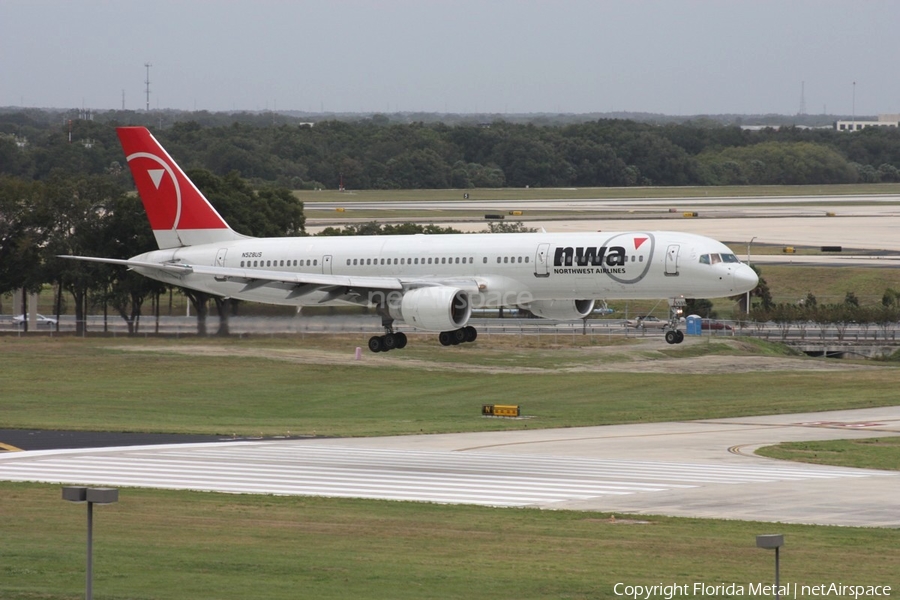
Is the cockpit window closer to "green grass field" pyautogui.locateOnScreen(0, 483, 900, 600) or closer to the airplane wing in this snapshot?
the airplane wing

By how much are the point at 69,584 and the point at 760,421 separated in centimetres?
4396

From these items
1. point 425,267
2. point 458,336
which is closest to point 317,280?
point 425,267

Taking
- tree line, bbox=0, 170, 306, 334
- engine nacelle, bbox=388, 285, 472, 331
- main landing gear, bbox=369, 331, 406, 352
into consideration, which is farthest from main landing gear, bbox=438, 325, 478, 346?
tree line, bbox=0, 170, 306, 334

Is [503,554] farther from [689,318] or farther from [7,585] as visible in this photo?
[689,318]

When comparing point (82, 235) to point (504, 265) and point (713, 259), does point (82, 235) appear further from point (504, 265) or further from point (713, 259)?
point (713, 259)

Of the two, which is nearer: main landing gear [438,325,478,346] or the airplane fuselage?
the airplane fuselage

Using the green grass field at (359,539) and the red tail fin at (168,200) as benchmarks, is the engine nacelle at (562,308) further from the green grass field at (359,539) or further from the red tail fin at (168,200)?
the red tail fin at (168,200)

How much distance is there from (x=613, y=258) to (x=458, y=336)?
10.8 meters

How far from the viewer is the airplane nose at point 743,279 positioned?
57.1 metres

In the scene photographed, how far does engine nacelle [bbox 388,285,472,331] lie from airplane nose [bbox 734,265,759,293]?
38.5 ft

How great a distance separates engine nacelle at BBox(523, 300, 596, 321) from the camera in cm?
6216

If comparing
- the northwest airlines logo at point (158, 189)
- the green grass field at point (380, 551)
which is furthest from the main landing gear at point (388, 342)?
the green grass field at point (380, 551)

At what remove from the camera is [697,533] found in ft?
101

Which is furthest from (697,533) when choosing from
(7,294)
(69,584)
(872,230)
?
(872,230)
